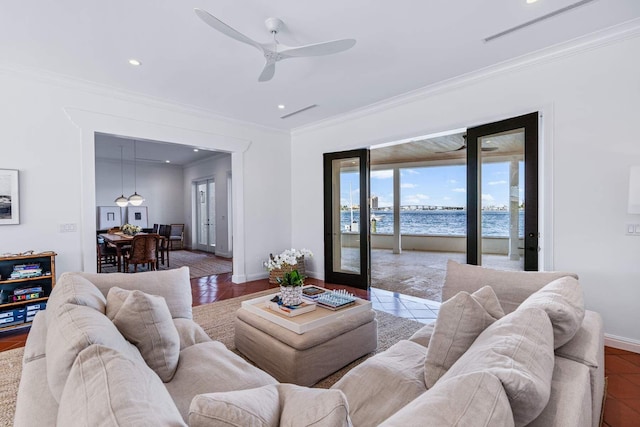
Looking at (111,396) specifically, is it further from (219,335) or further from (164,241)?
(164,241)

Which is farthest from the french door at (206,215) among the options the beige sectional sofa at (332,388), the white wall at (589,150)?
the white wall at (589,150)

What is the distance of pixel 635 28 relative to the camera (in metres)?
2.66

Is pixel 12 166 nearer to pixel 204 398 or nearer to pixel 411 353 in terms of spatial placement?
pixel 204 398

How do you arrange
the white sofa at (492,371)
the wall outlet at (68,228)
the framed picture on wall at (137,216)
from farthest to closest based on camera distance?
the framed picture on wall at (137,216), the wall outlet at (68,228), the white sofa at (492,371)

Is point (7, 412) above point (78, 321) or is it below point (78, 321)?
below

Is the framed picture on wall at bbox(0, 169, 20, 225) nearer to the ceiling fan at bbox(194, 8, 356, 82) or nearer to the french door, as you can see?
the ceiling fan at bbox(194, 8, 356, 82)

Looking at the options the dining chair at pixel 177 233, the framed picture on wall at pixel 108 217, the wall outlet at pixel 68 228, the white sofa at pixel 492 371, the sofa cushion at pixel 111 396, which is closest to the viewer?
the sofa cushion at pixel 111 396

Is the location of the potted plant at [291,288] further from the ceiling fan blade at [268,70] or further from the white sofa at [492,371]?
the ceiling fan blade at [268,70]

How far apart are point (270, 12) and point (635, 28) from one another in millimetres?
3292

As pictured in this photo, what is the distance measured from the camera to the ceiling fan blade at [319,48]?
240 cm

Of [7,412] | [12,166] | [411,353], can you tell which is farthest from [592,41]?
[12,166]

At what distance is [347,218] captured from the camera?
17.4ft

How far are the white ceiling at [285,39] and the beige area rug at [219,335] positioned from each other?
2.99 metres

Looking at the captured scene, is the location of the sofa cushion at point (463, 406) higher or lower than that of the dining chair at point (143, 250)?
higher
